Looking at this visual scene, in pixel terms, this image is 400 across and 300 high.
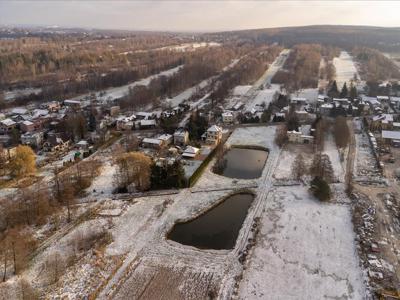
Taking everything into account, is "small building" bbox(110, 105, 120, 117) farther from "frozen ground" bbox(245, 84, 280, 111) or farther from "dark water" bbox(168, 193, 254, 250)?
"dark water" bbox(168, 193, 254, 250)

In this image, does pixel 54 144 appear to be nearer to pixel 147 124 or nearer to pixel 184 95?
pixel 147 124

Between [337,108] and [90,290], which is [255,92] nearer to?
[337,108]

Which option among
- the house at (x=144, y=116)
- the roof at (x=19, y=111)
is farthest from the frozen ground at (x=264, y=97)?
the roof at (x=19, y=111)

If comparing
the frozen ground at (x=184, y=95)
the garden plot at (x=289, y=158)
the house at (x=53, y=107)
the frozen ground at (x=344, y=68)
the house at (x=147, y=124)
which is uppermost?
the frozen ground at (x=344, y=68)

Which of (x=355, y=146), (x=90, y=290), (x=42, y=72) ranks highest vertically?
(x=42, y=72)

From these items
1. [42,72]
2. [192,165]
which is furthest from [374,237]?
[42,72]

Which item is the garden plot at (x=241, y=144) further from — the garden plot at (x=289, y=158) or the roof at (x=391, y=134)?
the roof at (x=391, y=134)
